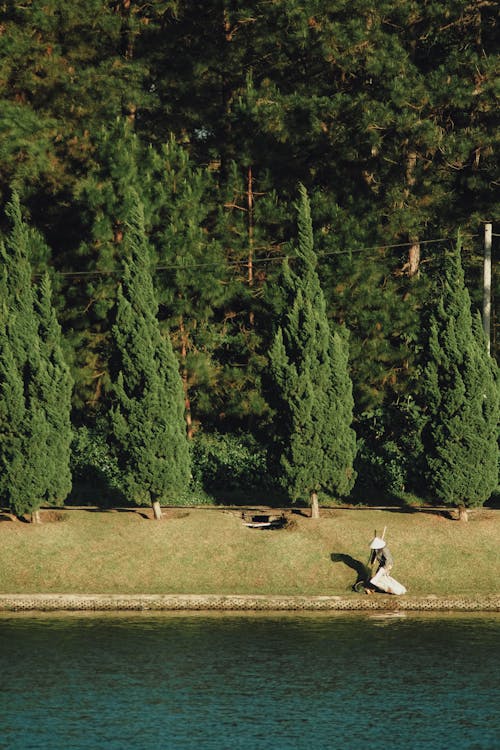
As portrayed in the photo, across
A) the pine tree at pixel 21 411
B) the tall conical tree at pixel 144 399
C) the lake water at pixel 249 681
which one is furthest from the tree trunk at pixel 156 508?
the lake water at pixel 249 681

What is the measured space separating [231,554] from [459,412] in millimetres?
7777

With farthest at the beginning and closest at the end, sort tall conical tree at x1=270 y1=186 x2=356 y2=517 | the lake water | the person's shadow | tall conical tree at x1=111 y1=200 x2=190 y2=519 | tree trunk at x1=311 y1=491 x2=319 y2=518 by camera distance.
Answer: tree trunk at x1=311 y1=491 x2=319 y2=518
tall conical tree at x1=270 y1=186 x2=356 y2=517
tall conical tree at x1=111 y1=200 x2=190 y2=519
the person's shadow
the lake water

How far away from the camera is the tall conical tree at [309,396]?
36281mm

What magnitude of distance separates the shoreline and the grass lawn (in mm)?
469

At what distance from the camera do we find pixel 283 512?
123ft

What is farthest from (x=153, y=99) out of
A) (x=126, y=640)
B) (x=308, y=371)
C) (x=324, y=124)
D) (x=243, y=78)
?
(x=126, y=640)

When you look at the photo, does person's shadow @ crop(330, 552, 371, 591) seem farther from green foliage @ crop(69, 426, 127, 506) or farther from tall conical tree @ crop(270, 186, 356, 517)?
green foliage @ crop(69, 426, 127, 506)

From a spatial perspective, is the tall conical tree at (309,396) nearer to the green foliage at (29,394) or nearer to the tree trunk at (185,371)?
the green foliage at (29,394)

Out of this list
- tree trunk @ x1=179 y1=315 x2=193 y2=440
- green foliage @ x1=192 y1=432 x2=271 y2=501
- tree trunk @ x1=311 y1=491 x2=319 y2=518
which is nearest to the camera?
tree trunk @ x1=311 y1=491 x2=319 y2=518

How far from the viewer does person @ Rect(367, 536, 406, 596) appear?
3116 cm

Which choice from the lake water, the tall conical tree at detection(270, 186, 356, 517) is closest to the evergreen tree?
the lake water

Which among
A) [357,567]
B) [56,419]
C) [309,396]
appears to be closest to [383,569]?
[357,567]

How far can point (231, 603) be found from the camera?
30.8 meters

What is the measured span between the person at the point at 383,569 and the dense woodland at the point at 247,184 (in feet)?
29.2
